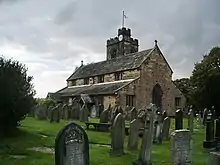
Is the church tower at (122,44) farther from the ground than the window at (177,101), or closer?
farther from the ground

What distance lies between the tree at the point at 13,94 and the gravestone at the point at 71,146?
9.21 metres

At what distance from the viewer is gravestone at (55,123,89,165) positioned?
7.19 meters

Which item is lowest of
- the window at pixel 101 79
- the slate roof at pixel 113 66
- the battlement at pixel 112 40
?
the window at pixel 101 79

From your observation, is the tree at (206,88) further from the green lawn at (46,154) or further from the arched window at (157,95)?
the green lawn at (46,154)

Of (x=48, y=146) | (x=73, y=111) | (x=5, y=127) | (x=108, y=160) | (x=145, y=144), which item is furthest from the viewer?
(x=73, y=111)

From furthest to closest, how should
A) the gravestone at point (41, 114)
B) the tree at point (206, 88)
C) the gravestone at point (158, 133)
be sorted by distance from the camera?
the tree at point (206, 88), the gravestone at point (41, 114), the gravestone at point (158, 133)

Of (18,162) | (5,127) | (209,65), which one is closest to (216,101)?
(209,65)

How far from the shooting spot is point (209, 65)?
162 ft

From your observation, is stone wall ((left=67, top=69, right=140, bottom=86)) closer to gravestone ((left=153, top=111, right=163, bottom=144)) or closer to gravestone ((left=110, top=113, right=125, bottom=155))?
gravestone ((left=153, top=111, right=163, bottom=144))

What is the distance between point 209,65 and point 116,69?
14719mm

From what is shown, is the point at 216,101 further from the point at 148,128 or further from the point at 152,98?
the point at 148,128

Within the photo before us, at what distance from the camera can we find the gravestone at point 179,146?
9.15 meters

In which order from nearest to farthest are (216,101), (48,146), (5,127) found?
(48,146) → (5,127) → (216,101)

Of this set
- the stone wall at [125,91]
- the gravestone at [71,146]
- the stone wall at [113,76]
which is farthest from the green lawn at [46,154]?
the stone wall at [113,76]
